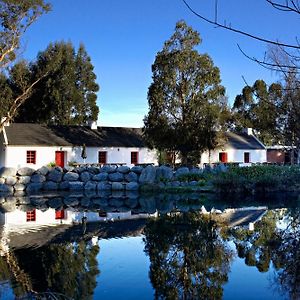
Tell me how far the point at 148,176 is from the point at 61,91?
802 inches

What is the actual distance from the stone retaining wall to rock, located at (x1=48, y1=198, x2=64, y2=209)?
168 inches

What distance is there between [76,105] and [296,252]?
35.8 meters

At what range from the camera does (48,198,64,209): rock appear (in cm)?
1795

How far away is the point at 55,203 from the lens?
19.0 meters

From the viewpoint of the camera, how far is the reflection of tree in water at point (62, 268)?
269 inches

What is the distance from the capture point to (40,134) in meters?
33.0

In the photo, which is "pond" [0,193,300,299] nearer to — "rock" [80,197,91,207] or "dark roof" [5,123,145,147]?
"rock" [80,197,91,207]

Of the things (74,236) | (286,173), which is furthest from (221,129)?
(74,236)

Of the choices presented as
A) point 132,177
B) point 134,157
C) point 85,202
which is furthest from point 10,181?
point 134,157

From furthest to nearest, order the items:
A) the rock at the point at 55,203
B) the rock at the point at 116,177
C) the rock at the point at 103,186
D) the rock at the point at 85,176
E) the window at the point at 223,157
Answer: the window at the point at 223,157, the rock at the point at 85,176, the rock at the point at 116,177, the rock at the point at 103,186, the rock at the point at 55,203

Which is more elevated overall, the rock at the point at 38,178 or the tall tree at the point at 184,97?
the tall tree at the point at 184,97

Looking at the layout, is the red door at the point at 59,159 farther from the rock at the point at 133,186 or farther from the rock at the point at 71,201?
the rock at the point at 71,201

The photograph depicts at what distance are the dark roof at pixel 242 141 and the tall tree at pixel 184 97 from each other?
10.5m

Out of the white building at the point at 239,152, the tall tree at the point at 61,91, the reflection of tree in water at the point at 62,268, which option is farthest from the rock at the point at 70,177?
the tall tree at the point at 61,91
